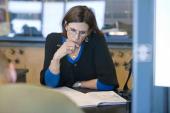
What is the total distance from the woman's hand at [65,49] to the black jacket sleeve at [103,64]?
18 centimetres

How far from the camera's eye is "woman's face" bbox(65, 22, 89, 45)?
2.45m

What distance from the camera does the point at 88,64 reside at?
8.39 ft

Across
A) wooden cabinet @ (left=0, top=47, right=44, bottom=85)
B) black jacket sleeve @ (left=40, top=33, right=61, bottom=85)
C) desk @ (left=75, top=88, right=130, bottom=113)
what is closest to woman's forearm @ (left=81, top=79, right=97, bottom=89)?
black jacket sleeve @ (left=40, top=33, right=61, bottom=85)

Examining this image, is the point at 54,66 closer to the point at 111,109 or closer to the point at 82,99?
the point at 82,99

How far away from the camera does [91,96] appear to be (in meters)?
1.98

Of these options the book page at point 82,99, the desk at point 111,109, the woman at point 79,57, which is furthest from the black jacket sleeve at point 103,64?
the desk at point 111,109

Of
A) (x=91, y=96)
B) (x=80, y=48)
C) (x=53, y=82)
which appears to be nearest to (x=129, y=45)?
(x=80, y=48)

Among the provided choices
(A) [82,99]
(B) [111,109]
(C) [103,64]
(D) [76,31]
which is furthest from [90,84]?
(B) [111,109]

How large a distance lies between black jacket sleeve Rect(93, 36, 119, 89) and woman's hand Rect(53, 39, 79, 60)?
0.60ft

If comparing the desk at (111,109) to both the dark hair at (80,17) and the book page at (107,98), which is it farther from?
the dark hair at (80,17)

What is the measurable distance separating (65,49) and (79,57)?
0.15 meters

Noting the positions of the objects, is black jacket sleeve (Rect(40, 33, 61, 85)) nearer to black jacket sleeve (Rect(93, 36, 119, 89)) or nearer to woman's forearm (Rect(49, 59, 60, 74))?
woman's forearm (Rect(49, 59, 60, 74))

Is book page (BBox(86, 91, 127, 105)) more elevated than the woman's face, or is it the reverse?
the woman's face

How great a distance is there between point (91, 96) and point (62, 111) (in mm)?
1381
